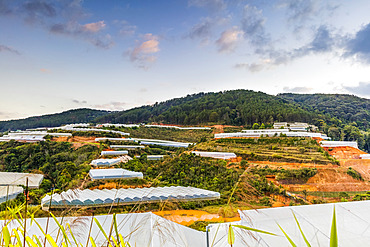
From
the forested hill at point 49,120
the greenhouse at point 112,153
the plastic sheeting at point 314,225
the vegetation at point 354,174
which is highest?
the forested hill at point 49,120

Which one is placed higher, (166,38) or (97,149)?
(166,38)

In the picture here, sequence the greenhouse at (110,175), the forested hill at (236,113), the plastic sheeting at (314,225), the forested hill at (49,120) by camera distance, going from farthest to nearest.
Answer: the forested hill at (49,120)
the forested hill at (236,113)
the greenhouse at (110,175)
the plastic sheeting at (314,225)

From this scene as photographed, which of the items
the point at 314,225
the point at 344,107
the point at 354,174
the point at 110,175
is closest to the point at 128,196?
the point at 110,175

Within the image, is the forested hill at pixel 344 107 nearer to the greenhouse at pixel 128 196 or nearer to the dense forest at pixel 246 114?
the dense forest at pixel 246 114

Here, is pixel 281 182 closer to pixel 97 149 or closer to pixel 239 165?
pixel 239 165

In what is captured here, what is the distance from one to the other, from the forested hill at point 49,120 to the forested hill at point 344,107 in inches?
2289

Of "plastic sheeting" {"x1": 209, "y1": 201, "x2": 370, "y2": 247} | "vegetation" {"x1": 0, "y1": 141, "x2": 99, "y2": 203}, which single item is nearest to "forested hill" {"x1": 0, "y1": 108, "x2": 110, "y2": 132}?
"vegetation" {"x1": 0, "y1": 141, "x2": 99, "y2": 203}

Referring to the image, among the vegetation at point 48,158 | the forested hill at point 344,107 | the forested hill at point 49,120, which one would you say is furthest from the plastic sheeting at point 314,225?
the forested hill at point 49,120

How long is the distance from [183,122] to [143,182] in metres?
28.2

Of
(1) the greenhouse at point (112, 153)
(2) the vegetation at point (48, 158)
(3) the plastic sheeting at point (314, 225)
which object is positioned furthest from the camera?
(1) the greenhouse at point (112, 153)

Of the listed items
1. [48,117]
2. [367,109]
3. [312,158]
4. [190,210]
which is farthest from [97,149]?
[367,109]

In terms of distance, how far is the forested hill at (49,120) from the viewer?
61.0 meters

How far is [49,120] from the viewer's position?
63750mm

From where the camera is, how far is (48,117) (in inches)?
2653
